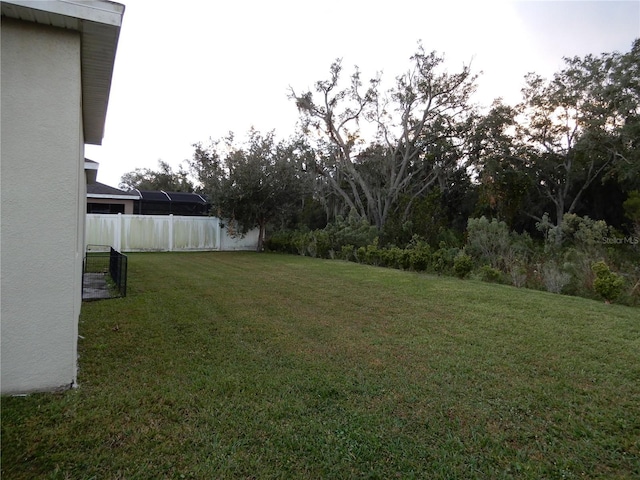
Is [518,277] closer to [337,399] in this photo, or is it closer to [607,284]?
[607,284]

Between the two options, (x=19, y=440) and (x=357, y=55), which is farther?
(x=357, y=55)

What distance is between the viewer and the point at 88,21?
2.90 meters

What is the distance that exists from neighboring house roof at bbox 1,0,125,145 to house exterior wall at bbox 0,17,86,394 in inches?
3.9

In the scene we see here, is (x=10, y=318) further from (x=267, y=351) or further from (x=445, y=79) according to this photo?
(x=445, y=79)

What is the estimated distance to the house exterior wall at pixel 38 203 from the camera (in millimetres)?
2859

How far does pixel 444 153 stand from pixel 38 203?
22910 mm

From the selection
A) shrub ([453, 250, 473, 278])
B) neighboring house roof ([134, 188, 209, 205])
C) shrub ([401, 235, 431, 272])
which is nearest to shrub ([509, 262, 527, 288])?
shrub ([453, 250, 473, 278])

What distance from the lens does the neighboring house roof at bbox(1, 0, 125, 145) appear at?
2.74 m

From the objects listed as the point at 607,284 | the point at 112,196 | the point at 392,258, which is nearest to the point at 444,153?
the point at 392,258

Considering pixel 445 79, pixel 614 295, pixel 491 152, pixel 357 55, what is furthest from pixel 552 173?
pixel 614 295

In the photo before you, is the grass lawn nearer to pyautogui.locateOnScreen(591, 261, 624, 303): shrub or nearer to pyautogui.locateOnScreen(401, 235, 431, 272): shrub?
pyautogui.locateOnScreen(591, 261, 624, 303): shrub

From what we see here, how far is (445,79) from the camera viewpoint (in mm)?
20594

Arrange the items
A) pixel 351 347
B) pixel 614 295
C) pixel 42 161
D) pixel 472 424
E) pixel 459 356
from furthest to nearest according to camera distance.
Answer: pixel 614 295 < pixel 351 347 < pixel 459 356 < pixel 42 161 < pixel 472 424

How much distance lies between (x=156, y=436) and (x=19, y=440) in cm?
80
